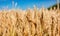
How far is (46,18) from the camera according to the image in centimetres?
266

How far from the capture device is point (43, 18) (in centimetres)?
250

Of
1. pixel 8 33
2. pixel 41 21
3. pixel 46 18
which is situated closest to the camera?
pixel 8 33

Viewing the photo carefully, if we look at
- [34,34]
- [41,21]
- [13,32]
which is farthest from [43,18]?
[13,32]

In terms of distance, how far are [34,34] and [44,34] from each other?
11 cm

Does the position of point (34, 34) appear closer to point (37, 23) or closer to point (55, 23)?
point (37, 23)

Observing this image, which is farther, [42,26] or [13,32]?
[42,26]

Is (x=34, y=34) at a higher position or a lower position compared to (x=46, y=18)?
lower

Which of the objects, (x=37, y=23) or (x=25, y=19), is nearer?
(x=37, y=23)

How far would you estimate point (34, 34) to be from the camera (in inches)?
92.6

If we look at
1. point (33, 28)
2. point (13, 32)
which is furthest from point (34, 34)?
point (13, 32)

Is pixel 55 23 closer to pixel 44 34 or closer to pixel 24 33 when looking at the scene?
pixel 44 34

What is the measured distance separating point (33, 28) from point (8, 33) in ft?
0.99

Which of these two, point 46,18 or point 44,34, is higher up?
point 46,18

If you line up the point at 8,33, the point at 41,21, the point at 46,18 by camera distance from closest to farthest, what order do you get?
1. the point at 8,33
2. the point at 41,21
3. the point at 46,18
